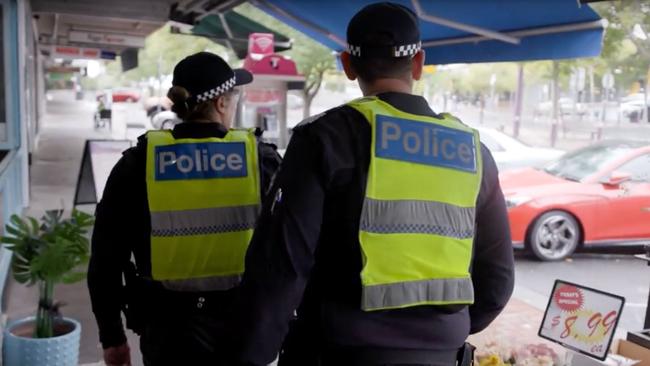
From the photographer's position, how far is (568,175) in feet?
21.6

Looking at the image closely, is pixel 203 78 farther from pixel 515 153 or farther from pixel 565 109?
pixel 515 153

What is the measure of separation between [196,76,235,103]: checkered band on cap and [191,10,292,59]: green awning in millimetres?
7681

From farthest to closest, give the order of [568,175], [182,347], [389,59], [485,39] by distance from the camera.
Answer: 1. [568,175]
2. [485,39]
3. [182,347]
4. [389,59]

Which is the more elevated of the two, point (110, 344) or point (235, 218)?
point (235, 218)

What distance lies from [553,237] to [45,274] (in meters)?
5.29

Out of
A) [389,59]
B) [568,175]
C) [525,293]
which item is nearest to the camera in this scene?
[389,59]

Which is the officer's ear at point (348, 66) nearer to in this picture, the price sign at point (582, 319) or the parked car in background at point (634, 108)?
the price sign at point (582, 319)

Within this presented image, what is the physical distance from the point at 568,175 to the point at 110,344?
539 centimetres

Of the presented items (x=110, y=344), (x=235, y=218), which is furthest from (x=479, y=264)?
(x=110, y=344)

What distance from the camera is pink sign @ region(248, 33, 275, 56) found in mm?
9414

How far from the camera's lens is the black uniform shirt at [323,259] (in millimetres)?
1424

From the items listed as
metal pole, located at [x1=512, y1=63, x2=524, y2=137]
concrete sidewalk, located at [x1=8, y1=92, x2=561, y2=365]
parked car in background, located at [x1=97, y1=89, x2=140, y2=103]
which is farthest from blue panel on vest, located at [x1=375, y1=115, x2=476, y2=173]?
parked car in background, located at [x1=97, y1=89, x2=140, y2=103]

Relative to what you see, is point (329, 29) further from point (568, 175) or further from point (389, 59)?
point (389, 59)

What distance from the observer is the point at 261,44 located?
30.9 feet
